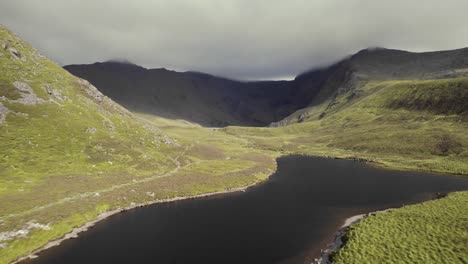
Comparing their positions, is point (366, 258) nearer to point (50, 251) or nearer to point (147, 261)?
point (147, 261)

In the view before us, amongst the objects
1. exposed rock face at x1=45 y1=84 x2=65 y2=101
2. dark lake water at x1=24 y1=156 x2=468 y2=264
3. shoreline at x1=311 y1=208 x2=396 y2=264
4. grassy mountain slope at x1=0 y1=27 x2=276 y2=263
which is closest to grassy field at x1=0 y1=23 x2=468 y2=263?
grassy mountain slope at x1=0 y1=27 x2=276 y2=263

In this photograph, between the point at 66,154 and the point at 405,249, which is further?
the point at 66,154

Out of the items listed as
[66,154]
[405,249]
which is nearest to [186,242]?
[405,249]

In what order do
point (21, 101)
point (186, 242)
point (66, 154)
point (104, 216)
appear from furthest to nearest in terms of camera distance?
point (21, 101) < point (66, 154) < point (104, 216) < point (186, 242)

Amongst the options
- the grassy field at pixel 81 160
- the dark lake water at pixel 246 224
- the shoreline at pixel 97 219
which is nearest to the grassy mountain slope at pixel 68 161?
the grassy field at pixel 81 160

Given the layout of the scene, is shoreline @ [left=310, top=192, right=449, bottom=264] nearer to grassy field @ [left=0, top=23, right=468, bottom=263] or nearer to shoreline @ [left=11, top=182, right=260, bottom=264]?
grassy field @ [left=0, top=23, right=468, bottom=263]

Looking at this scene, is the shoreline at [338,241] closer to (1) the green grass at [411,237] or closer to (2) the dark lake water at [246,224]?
(2) the dark lake water at [246,224]
